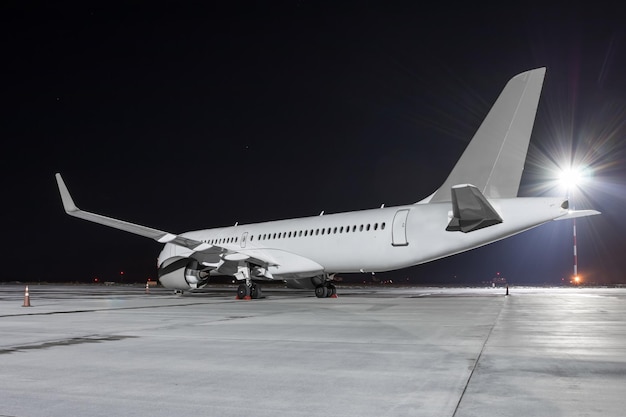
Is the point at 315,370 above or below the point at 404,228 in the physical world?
below

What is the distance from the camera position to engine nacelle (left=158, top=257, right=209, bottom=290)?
1154 inches

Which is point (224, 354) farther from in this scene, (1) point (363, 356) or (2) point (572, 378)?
(2) point (572, 378)

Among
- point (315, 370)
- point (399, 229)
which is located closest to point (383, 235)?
point (399, 229)

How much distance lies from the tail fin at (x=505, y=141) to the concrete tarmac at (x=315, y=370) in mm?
8463

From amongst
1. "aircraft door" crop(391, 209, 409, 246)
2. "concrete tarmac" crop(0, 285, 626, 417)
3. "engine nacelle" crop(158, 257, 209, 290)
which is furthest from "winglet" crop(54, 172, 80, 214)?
"concrete tarmac" crop(0, 285, 626, 417)

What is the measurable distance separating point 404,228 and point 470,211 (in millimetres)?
3971

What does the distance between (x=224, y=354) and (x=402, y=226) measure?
15924 millimetres

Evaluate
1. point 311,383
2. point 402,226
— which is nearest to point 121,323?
point 311,383

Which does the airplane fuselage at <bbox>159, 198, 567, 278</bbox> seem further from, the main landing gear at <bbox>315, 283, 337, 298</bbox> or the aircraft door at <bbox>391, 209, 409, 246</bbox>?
the main landing gear at <bbox>315, 283, 337, 298</bbox>

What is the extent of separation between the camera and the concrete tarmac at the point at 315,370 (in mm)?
5406

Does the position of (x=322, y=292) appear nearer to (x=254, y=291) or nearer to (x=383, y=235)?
(x=254, y=291)

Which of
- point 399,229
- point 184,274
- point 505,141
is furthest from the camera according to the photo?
point 184,274

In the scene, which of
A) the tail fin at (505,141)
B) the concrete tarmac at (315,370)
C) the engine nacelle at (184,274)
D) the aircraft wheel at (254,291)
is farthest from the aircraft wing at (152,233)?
the concrete tarmac at (315,370)

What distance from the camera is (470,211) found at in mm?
20281
